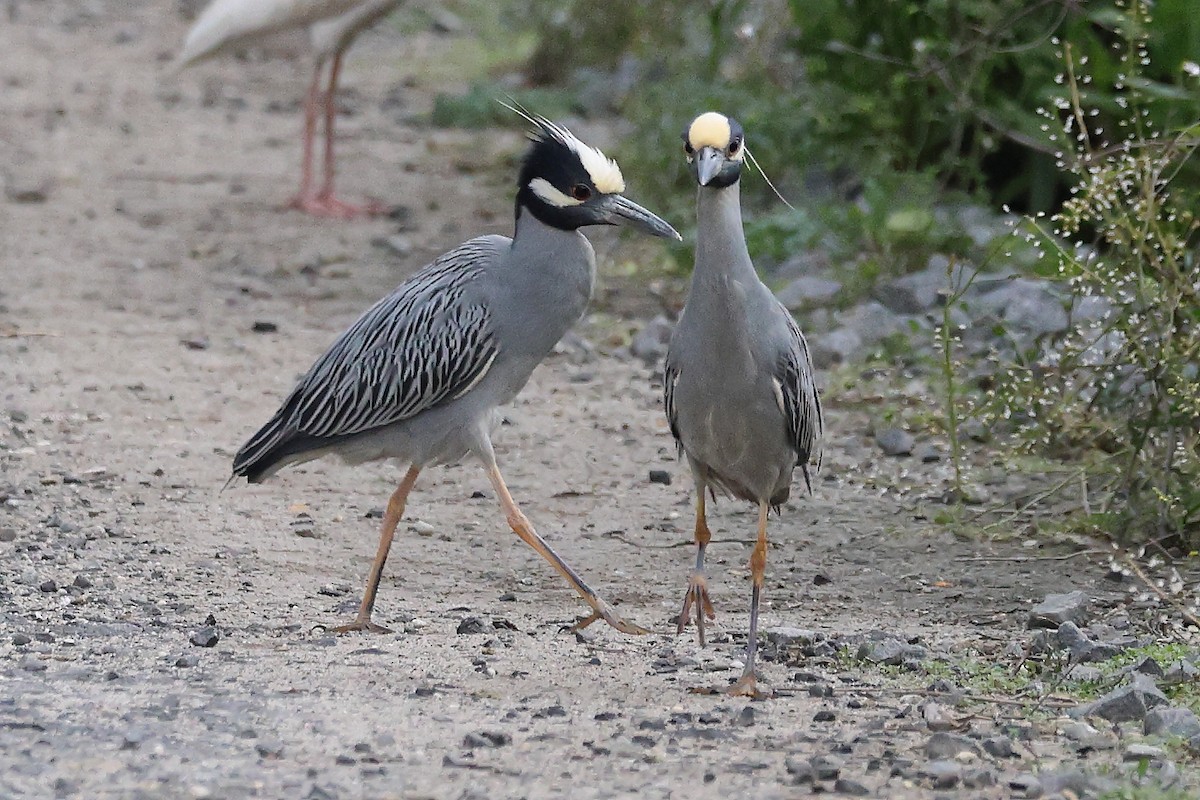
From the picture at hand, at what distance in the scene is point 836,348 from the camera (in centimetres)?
800

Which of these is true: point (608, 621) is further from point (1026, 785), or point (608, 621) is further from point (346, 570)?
point (1026, 785)

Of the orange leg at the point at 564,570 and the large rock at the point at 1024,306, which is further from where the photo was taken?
the large rock at the point at 1024,306

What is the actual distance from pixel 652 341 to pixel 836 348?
0.88 meters

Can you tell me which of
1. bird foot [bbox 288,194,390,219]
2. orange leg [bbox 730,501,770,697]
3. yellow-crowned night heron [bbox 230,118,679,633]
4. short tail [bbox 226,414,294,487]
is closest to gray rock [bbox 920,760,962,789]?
orange leg [bbox 730,501,770,697]

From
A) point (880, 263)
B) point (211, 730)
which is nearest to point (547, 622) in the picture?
point (211, 730)

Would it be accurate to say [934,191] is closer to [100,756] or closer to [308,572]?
[308,572]

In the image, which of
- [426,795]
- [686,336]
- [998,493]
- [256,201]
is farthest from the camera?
[256,201]

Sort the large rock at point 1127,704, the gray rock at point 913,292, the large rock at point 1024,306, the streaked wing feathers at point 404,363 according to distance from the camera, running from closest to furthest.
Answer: the large rock at point 1127,704
the streaked wing feathers at point 404,363
the large rock at point 1024,306
the gray rock at point 913,292

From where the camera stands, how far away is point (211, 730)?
4.23 metres

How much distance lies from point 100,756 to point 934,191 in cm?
622

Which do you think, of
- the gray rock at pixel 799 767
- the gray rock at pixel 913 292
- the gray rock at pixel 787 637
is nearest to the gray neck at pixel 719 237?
the gray rock at pixel 787 637

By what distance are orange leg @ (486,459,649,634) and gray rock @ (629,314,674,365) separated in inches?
108

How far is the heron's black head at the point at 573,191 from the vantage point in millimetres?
5473

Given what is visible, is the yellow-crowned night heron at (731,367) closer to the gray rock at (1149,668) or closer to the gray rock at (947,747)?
the gray rock at (947,747)
